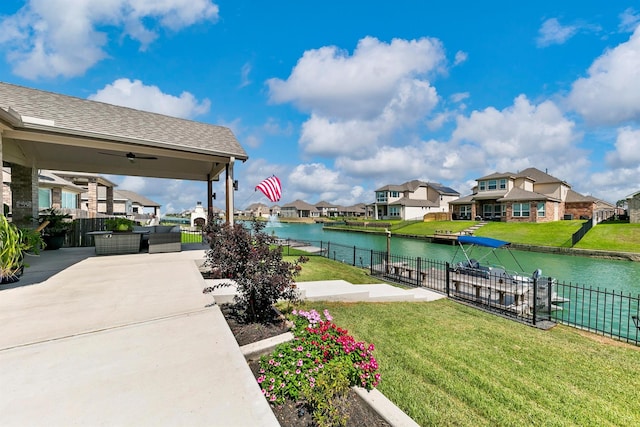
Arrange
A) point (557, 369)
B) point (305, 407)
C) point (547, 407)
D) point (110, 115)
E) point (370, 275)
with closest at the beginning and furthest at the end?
point (305, 407)
point (547, 407)
point (557, 369)
point (110, 115)
point (370, 275)

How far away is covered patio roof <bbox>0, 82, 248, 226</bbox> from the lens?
611cm

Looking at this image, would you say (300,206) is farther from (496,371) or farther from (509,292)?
(496,371)

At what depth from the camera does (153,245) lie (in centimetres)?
816

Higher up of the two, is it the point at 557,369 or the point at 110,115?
the point at 110,115

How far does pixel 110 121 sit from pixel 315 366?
840 cm

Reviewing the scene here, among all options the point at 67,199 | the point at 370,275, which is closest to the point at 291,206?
the point at 67,199

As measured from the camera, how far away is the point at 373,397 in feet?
8.06

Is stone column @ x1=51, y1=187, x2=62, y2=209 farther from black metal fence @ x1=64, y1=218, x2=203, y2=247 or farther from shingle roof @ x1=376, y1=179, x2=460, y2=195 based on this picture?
shingle roof @ x1=376, y1=179, x2=460, y2=195

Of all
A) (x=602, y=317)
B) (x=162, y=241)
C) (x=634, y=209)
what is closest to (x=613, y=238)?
(x=634, y=209)

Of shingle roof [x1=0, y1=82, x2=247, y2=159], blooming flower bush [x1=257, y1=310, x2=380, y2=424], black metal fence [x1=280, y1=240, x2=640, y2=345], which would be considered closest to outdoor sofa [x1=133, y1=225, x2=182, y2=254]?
shingle roof [x1=0, y1=82, x2=247, y2=159]

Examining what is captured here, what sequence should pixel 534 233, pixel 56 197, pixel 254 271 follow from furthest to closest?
pixel 534 233 → pixel 56 197 → pixel 254 271

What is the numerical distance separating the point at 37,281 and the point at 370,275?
924 centimetres

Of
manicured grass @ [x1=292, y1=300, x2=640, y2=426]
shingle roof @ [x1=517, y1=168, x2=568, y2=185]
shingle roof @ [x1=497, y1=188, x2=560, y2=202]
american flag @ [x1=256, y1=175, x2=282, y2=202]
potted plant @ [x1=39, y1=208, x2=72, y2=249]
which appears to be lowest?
manicured grass @ [x1=292, y1=300, x2=640, y2=426]

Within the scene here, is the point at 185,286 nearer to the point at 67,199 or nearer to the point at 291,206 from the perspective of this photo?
the point at 67,199
